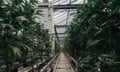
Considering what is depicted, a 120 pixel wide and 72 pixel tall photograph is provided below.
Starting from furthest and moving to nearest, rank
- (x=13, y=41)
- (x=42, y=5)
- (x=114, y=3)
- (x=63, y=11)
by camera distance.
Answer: (x=63, y=11) < (x=42, y=5) < (x=13, y=41) < (x=114, y=3)

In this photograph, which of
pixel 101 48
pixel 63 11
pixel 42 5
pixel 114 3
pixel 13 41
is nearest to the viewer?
pixel 114 3

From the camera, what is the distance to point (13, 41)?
3.42 m

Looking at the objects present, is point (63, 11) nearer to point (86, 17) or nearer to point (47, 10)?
point (47, 10)

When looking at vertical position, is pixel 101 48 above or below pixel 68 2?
below

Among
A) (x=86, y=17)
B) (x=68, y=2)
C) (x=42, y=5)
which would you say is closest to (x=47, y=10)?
(x=42, y=5)

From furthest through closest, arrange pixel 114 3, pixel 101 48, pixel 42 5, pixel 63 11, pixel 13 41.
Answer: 1. pixel 63 11
2. pixel 42 5
3. pixel 101 48
4. pixel 13 41
5. pixel 114 3

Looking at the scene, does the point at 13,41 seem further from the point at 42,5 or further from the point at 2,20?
the point at 42,5

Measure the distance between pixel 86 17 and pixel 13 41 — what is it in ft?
4.35

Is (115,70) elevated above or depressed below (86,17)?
below

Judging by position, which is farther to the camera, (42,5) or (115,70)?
(42,5)

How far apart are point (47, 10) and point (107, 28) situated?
1262 cm

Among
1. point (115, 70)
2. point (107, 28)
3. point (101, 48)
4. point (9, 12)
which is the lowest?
point (115, 70)

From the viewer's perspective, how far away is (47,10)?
1570cm

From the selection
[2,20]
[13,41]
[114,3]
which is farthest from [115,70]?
[2,20]
